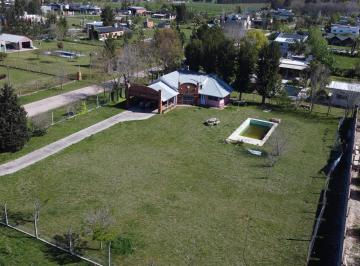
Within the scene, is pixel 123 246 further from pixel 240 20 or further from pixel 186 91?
pixel 240 20

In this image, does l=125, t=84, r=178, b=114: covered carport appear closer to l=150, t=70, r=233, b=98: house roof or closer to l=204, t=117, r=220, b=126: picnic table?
l=150, t=70, r=233, b=98: house roof

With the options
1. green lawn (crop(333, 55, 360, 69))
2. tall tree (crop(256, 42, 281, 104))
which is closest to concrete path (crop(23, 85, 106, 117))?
tall tree (crop(256, 42, 281, 104))

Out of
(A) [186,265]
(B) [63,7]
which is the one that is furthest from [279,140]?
(B) [63,7]

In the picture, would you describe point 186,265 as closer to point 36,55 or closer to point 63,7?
point 36,55

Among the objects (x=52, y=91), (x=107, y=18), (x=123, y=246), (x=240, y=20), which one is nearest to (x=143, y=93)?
(x=52, y=91)

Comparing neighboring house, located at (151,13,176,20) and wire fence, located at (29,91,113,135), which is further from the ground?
neighboring house, located at (151,13,176,20)

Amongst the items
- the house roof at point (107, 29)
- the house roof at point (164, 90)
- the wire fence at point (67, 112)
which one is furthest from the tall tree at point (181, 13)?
the house roof at point (164, 90)
